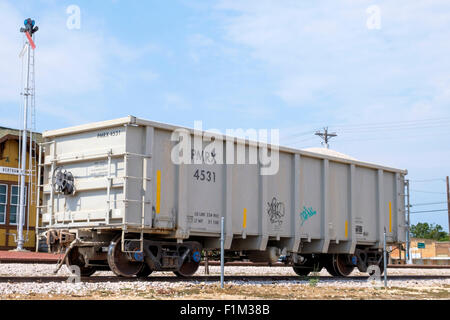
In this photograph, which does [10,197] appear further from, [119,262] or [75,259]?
[119,262]

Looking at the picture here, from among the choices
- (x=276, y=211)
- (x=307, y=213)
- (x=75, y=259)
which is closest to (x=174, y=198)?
(x=75, y=259)

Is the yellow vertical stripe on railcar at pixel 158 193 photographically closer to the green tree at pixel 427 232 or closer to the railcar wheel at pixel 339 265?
the railcar wheel at pixel 339 265

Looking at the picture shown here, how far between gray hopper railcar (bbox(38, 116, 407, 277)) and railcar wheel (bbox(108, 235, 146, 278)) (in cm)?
2

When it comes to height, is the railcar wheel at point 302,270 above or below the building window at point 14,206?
below

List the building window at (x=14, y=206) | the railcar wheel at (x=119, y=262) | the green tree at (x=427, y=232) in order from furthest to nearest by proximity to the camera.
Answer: the green tree at (x=427, y=232) < the building window at (x=14, y=206) < the railcar wheel at (x=119, y=262)

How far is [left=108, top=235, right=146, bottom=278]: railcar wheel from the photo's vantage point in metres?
13.5

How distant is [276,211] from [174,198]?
3.38 m

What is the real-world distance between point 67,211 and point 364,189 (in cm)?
922

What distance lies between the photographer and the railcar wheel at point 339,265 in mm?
18938

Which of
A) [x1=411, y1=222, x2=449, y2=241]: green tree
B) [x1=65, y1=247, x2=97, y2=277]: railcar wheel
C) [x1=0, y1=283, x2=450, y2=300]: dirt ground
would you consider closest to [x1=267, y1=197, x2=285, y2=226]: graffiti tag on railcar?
[x1=0, y1=283, x2=450, y2=300]: dirt ground

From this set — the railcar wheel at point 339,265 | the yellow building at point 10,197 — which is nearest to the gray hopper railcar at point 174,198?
the railcar wheel at point 339,265

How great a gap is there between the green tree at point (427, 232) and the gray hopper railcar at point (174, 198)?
99433 mm
